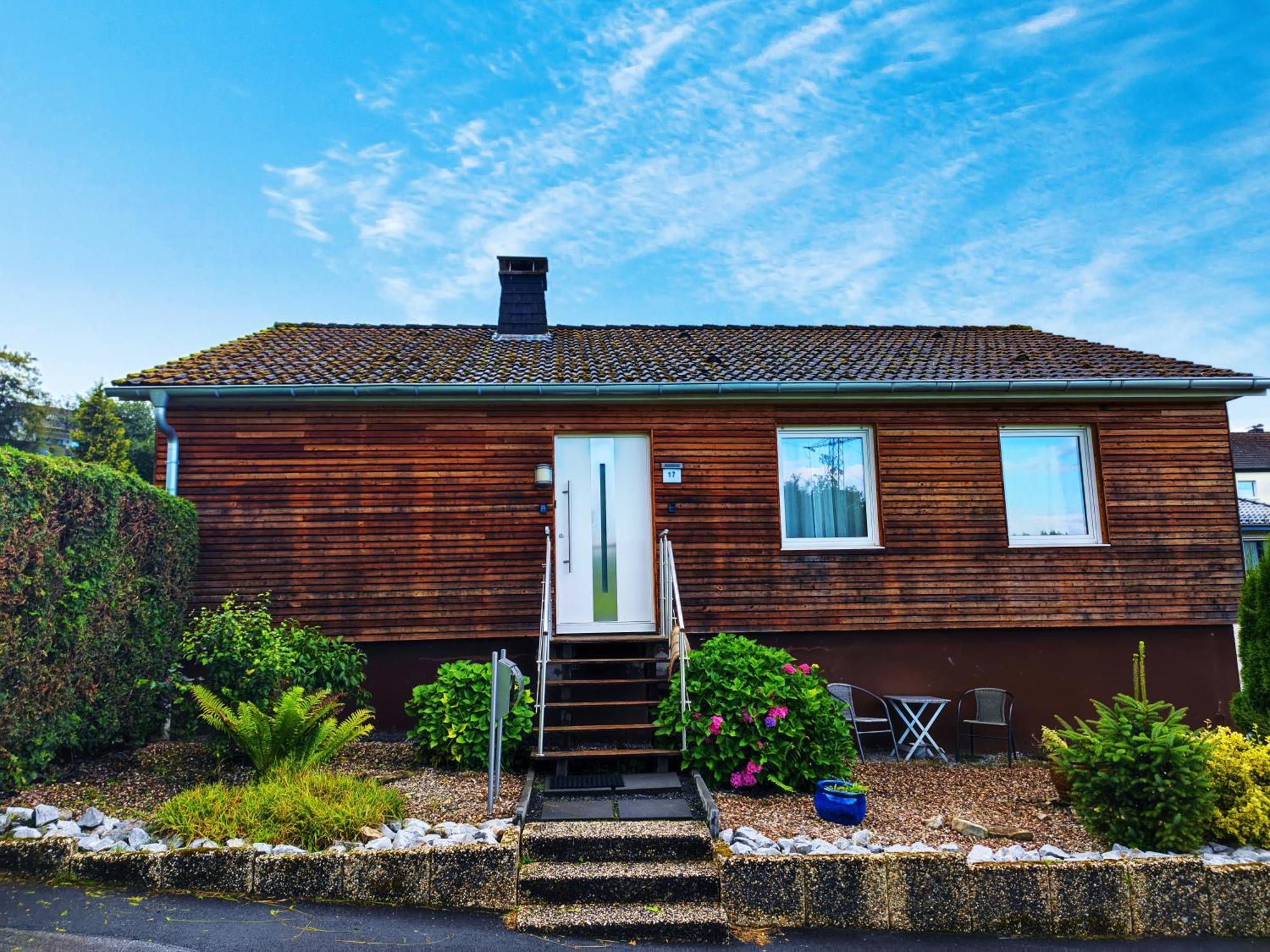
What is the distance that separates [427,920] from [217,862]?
1221 millimetres

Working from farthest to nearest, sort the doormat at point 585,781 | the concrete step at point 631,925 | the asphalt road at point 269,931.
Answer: the doormat at point 585,781, the concrete step at point 631,925, the asphalt road at point 269,931

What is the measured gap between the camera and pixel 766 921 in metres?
3.96

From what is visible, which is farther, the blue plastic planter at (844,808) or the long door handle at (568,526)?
the long door handle at (568,526)

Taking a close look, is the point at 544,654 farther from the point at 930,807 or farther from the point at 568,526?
the point at 930,807

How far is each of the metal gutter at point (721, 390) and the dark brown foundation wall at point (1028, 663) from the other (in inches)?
99.1

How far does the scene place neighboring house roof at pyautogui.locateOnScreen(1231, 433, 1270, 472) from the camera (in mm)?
32969

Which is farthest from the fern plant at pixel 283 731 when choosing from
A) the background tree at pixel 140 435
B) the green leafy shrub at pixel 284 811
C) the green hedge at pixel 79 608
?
the background tree at pixel 140 435

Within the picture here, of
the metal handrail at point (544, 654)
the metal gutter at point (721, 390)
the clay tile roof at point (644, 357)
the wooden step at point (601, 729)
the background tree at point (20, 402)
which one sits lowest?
the wooden step at point (601, 729)

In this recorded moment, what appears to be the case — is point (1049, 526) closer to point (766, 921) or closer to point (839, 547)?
point (839, 547)

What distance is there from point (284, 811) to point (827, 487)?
5.91m

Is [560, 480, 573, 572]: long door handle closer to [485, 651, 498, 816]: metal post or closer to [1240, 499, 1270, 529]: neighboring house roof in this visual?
[485, 651, 498, 816]: metal post

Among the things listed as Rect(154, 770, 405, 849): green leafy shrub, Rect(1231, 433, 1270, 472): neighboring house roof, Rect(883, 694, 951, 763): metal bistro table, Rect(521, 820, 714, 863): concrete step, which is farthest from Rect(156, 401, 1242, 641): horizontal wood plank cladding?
Rect(1231, 433, 1270, 472): neighboring house roof

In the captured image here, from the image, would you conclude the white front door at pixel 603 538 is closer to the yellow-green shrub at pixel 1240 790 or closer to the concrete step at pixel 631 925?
the concrete step at pixel 631 925

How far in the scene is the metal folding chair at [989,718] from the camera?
7383 mm
